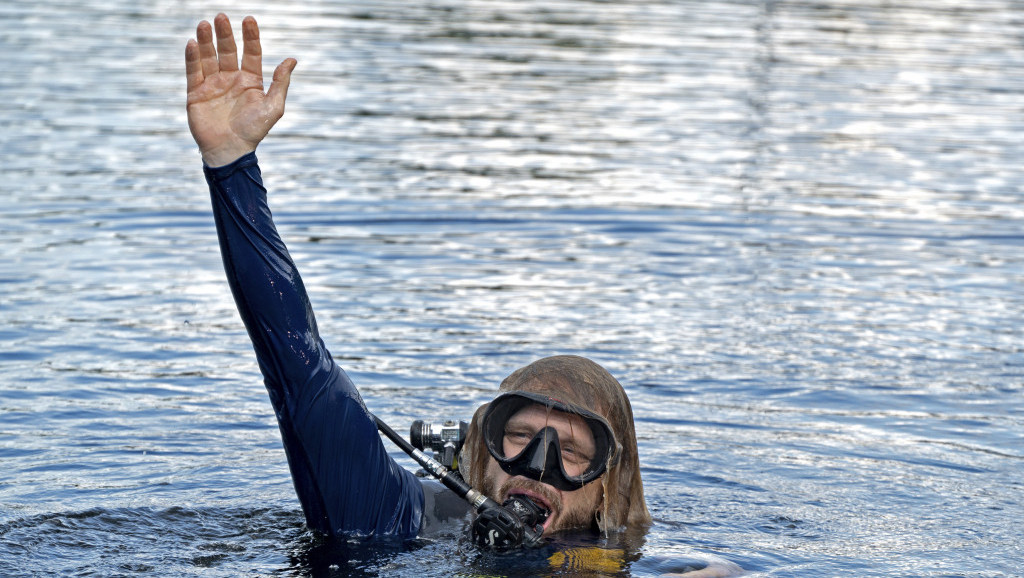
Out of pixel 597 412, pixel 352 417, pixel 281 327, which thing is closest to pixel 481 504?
pixel 597 412

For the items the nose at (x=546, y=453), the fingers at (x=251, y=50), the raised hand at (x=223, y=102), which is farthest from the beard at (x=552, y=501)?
the fingers at (x=251, y=50)

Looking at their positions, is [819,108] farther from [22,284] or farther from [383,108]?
[22,284]

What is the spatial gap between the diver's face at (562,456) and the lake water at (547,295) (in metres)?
0.22

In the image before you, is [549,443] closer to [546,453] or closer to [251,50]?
[546,453]

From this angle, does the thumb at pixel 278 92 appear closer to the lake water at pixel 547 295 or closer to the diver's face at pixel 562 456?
the diver's face at pixel 562 456

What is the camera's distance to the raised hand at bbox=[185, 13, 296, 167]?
4.01 metres

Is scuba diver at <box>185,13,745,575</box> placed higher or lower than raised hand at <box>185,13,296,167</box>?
lower

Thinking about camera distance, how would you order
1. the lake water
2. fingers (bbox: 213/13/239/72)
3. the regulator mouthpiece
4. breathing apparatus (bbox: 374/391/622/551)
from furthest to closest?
the lake water → breathing apparatus (bbox: 374/391/622/551) → the regulator mouthpiece → fingers (bbox: 213/13/239/72)

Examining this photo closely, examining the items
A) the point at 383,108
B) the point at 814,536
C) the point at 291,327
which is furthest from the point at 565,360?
the point at 383,108

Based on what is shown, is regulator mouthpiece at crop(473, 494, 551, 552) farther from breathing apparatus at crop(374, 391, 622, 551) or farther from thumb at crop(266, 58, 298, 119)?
thumb at crop(266, 58, 298, 119)

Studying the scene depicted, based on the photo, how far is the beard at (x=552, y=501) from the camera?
15.6 feet

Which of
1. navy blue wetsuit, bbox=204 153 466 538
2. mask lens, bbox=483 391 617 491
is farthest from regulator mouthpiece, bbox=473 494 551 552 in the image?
navy blue wetsuit, bbox=204 153 466 538

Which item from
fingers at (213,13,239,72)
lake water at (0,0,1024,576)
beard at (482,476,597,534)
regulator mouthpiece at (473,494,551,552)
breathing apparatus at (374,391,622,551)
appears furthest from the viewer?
lake water at (0,0,1024,576)

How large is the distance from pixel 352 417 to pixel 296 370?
10.4 inches
